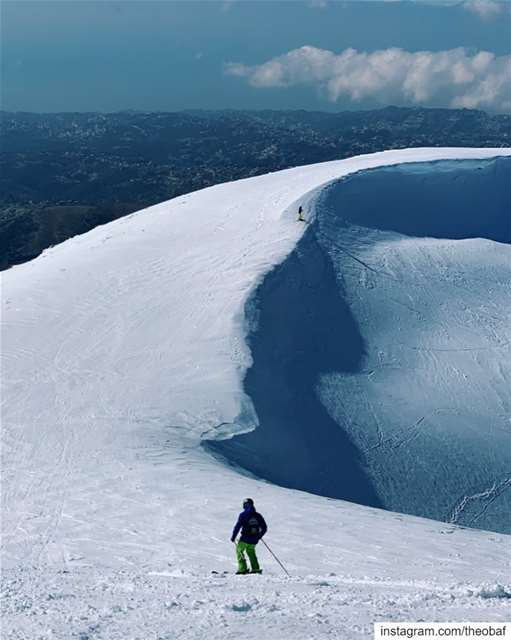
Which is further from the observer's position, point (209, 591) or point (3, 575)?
point (3, 575)

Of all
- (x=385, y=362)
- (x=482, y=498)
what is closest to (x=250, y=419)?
(x=482, y=498)

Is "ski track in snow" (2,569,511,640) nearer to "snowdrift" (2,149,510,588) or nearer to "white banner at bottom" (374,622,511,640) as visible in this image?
"white banner at bottom" (374,622,511,640)

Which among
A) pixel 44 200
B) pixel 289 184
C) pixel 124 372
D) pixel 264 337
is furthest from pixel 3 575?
pixel 44 200

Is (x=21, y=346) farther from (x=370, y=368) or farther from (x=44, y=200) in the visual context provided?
(x=44, y=200)

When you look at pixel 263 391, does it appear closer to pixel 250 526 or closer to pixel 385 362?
pixel 385 362

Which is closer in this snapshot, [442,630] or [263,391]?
[442,630]

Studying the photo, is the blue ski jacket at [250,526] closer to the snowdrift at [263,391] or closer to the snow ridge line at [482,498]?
the snowdrift at [263,391]
